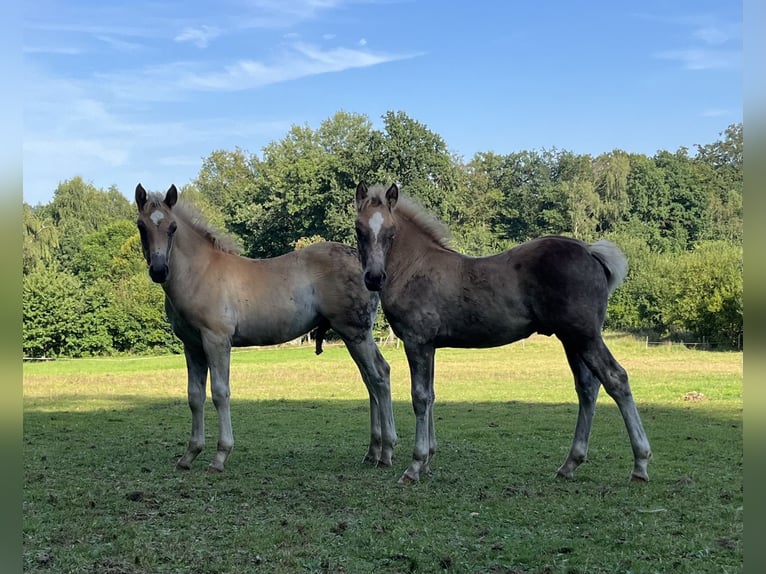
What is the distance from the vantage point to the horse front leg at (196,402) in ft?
25.1

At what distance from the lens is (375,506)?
578 centimetres

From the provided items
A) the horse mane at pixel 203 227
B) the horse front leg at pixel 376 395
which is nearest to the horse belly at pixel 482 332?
the horse front leg at pixel 376 395

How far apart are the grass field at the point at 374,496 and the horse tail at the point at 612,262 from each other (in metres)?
1.99

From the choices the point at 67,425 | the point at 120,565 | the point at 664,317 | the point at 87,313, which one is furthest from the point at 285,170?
the point at 120,565

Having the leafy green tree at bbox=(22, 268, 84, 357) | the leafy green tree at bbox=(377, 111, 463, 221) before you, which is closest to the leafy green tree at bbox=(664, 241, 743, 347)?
the leafy green tree at bbox=(377, 111, 463, 221)

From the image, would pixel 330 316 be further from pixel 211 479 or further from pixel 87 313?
pixel 87 313

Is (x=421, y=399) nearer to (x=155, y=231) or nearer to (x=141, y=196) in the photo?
(x=155, y=231)

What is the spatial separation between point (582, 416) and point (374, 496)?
91.7 inches

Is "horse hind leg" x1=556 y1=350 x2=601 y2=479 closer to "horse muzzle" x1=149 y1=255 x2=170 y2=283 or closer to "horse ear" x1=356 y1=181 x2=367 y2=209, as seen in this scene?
"horse ear" x1=356 y1=181 x2=367 y2=209

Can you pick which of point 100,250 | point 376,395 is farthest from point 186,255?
point 100,250

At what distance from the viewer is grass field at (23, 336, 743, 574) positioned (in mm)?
4395

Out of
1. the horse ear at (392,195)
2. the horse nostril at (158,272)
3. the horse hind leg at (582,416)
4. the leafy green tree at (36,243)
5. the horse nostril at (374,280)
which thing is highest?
the leafy green tree at (36,243)

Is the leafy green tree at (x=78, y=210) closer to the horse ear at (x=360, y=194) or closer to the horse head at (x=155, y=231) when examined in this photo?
the horse head at (x=155, y=231)

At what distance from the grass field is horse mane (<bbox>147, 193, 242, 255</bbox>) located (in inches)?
103
